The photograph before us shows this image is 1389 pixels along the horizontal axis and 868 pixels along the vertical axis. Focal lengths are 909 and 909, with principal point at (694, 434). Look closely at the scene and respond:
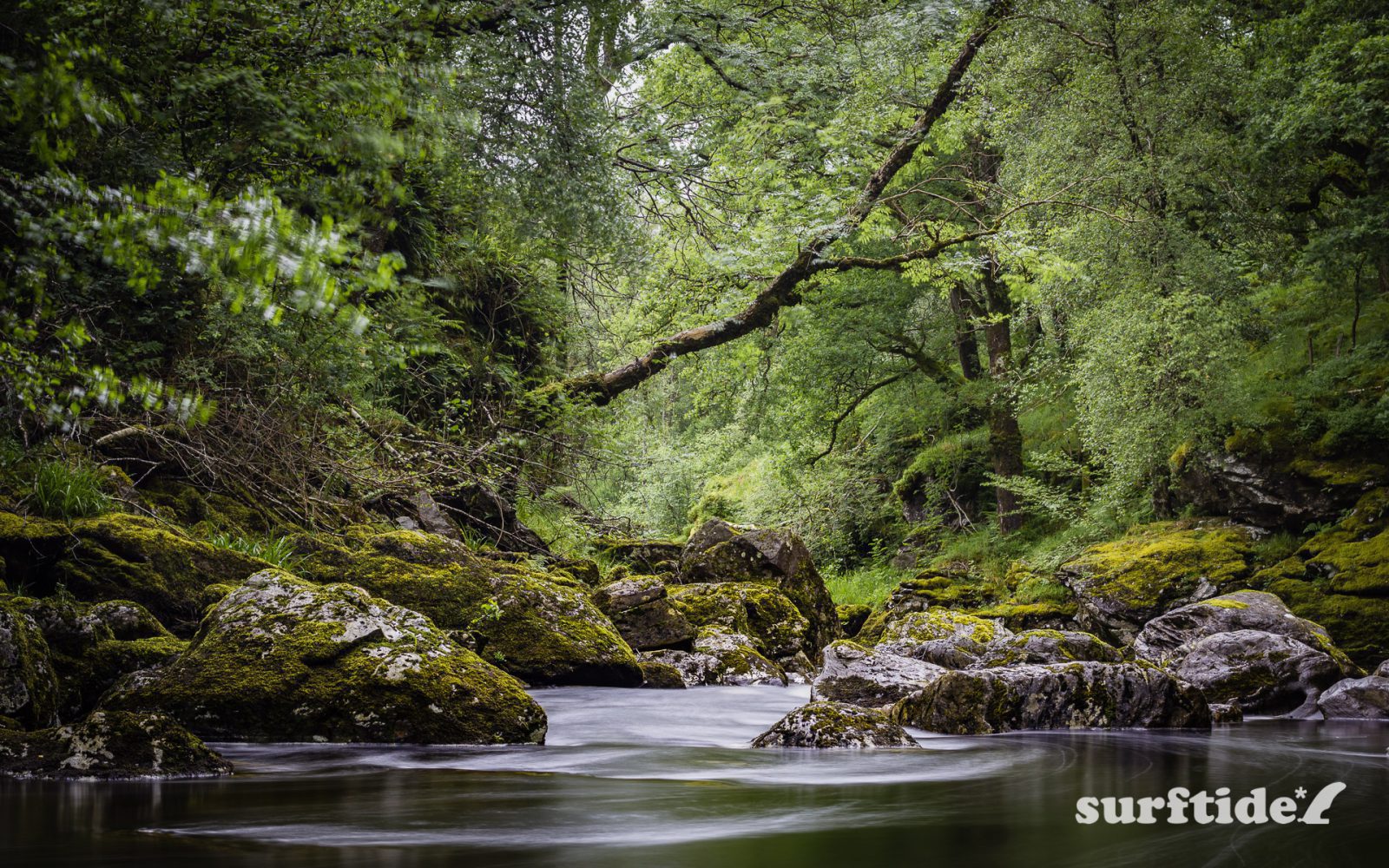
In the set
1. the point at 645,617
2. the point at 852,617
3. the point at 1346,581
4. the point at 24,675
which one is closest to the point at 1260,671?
the point at 1346,581

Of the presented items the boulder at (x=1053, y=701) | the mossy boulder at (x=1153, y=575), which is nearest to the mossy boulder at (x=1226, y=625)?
the mossy boulder at (x=1153, y=575)

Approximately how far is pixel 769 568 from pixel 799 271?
482 centimetres

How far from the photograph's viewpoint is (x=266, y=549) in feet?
31.5

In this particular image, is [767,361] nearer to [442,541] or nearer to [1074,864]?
[442,541]

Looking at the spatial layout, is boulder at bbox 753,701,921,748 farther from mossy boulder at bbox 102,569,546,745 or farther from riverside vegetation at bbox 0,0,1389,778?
mossy boulder at bbox 102,569,546,745

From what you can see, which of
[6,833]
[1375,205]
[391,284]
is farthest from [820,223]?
[6,833]

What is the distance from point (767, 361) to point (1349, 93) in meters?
10.2

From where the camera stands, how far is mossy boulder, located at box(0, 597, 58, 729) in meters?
5.16

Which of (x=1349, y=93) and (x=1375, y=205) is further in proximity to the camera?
(x=1375, y=205)

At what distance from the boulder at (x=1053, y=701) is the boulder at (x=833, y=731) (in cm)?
112

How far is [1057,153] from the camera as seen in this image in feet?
50.6

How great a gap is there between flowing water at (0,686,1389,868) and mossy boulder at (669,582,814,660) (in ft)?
16.9

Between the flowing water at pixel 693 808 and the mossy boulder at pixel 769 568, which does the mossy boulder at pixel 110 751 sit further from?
the mossy boulder at pixel 769 568

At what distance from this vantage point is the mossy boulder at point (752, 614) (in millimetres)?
12320
